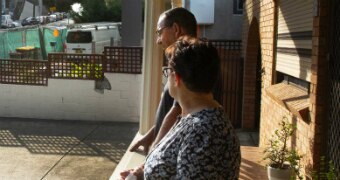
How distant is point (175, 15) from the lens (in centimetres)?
271

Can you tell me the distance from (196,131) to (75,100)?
31.5ft

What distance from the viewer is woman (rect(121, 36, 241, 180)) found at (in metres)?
1.58

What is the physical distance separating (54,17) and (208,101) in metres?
48.4

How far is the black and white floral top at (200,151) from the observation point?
1.57 m

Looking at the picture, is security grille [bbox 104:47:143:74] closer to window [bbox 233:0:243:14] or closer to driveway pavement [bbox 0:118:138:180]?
driveway pavement [bbox 0:118:138:180]

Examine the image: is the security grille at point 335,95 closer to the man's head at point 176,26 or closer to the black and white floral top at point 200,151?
the man's head at point 176,26

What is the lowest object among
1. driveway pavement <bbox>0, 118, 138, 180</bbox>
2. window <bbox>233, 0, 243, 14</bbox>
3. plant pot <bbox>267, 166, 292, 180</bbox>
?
driveway pavement <bbox>0, 118, 138, 180</bbox>

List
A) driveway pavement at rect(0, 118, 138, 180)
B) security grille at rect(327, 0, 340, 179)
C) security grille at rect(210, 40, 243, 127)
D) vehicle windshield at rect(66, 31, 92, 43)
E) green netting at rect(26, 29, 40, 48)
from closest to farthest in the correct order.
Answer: security grille at rect(327, 0, 340, 179)
driveway pavement at rect(0, 118, 138, 180)
security grille at rect(210, 40, 243, 127)
vehicle windshield at rect(66, 31, 92, 43)
green netting at rect(26, 29, 40, 48)

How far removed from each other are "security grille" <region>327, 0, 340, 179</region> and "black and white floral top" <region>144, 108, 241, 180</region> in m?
1.72

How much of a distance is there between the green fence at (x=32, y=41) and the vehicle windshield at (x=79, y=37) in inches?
74.9

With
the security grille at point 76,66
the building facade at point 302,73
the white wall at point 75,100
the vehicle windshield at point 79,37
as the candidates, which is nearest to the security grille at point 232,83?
the white wall at point 75,100

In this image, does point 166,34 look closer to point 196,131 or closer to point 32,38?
point 196,131

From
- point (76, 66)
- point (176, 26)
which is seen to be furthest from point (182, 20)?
point (76, 66)

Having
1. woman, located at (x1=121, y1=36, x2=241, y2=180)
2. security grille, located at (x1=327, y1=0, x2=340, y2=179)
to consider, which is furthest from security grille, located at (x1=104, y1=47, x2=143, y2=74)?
woman, located at (x1=121, y1=36, x2=241, y2=180)
